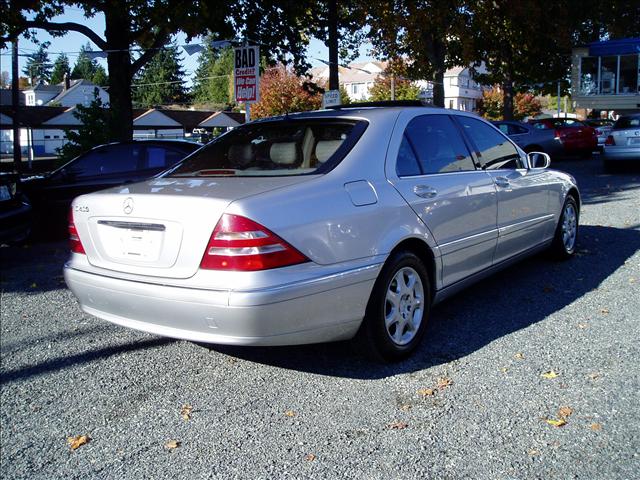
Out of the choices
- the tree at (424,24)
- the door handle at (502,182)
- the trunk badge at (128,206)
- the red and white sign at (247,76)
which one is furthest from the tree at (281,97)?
the trunk badge at (128,206)

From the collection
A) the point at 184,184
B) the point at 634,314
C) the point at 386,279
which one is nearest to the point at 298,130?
the point at 184,184

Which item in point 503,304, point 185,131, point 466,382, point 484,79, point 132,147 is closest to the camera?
point 466,382

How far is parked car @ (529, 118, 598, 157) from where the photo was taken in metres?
21.6

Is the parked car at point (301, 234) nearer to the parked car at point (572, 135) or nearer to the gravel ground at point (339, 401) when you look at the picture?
the gravel ground at point (339, 401)

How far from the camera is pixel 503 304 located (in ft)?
17.9

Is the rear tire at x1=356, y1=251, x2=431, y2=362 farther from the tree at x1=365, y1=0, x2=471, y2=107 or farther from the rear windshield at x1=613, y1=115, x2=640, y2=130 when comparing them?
the tree at x1=365, y1=0, x2=471, y2=107

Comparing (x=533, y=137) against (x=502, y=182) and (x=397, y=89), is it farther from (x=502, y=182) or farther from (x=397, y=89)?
(x=397, y=89)

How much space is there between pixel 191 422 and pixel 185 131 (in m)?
61.2

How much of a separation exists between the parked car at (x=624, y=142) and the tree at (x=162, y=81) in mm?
91118

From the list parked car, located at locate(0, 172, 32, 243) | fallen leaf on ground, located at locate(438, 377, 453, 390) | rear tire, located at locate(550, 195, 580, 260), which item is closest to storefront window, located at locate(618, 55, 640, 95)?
rear tire, located at locate(550, 195, 580, 260)

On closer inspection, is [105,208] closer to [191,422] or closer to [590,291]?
[191,422]

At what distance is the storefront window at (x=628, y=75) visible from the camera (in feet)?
95.6

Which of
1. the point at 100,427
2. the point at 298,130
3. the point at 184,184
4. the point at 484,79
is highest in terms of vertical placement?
the point at 484,79

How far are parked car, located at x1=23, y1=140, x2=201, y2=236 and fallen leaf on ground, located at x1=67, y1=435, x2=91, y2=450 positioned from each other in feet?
19.7
